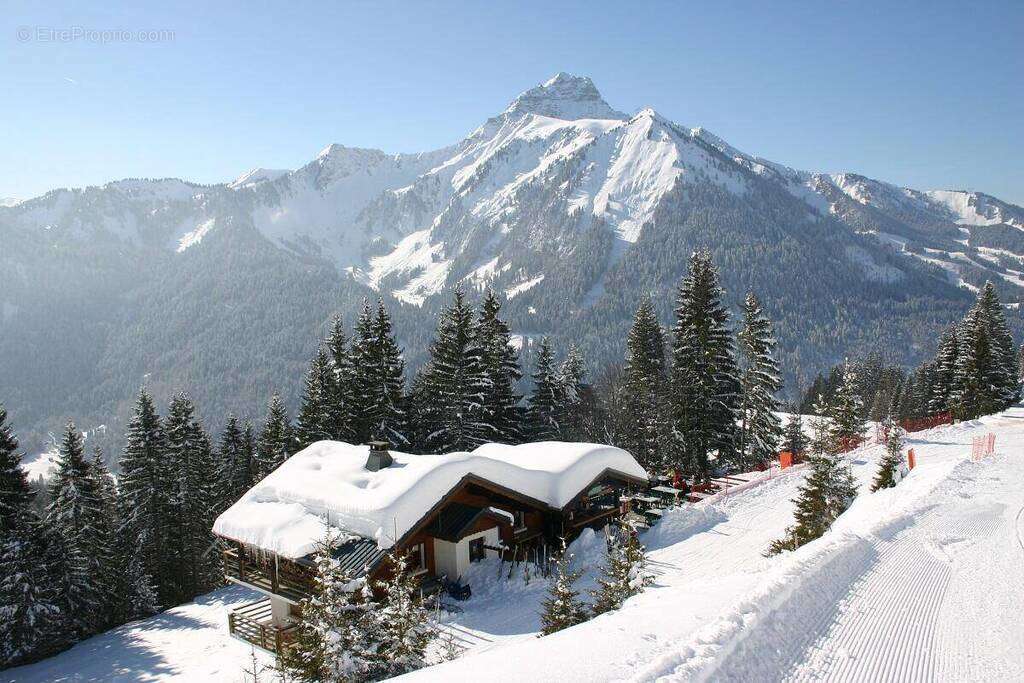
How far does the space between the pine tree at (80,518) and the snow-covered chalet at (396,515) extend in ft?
44.5

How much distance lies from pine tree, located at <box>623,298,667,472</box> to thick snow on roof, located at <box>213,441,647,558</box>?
53.0ft

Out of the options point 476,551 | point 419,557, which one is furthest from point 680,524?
point 419,557

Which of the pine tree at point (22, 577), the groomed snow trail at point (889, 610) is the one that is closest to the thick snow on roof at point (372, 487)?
the groomed snow trail at point (889, 610)

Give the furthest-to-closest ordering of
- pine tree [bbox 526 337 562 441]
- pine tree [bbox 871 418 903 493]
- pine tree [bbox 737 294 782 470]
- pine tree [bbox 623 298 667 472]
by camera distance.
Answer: pine tree [bbox 526 337 562 441] → pine tree [bbox 623 298 667 472] → pine tree [bbox 737 294 782 470] → pine tree [bbox 871 418 903 493]

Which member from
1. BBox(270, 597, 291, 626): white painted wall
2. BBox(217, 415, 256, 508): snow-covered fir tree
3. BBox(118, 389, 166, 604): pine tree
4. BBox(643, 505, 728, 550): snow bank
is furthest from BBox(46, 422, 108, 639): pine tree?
BBox(643, 505, 728, 550): snow bank

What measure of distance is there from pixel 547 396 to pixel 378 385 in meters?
14.9

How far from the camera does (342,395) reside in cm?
4038

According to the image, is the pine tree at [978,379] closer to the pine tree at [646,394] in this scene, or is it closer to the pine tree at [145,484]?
the pine tree at [646,394]

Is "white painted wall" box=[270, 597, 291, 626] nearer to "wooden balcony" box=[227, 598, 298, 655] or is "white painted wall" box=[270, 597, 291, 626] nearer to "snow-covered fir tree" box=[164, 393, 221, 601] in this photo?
"wooden balcony" box=[227, 598, 298, 655]

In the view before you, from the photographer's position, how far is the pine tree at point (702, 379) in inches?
1542

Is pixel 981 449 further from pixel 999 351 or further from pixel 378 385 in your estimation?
pixel 378 385

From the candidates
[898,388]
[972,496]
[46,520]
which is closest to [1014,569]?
[972,496]

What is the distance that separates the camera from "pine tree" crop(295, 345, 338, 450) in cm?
4078

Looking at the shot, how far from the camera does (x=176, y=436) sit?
145ft
